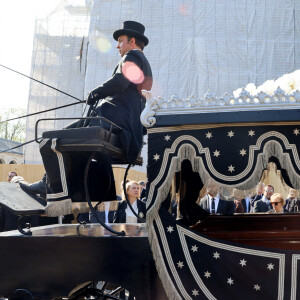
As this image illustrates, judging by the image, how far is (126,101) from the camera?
406 cm

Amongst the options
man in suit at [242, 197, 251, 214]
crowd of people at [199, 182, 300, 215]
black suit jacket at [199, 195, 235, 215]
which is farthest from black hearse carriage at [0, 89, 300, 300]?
man in suit at [242, 197, 251, 214]

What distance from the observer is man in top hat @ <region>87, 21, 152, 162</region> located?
3.89m

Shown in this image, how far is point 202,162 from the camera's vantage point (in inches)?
121

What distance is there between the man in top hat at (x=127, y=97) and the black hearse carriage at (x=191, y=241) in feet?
2.66

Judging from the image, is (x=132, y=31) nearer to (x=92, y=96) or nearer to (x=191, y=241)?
(x=92, y=96)

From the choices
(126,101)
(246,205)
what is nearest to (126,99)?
(126,101)

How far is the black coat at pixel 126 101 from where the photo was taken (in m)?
3.90

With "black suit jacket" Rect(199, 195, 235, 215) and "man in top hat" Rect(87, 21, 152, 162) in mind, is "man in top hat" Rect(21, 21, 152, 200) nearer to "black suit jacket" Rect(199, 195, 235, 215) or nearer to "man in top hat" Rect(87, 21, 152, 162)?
"man in top hat" Rect(87, 21, 152, 162)

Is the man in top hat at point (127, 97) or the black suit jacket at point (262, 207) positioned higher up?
the man in top hat at point (127, 97)

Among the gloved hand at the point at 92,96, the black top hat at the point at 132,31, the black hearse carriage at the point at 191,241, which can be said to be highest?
the black top hat at the point at 132,31

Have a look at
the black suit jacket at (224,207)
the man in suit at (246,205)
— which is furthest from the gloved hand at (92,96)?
the man in suit at (246,205)

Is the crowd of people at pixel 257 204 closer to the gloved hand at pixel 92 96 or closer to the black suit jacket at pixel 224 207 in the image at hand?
the black suit jacket at pixel 224 207

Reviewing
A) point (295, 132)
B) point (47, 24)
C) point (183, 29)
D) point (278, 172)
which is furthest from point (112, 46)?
point (295, 132)

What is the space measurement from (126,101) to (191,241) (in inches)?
60.8
